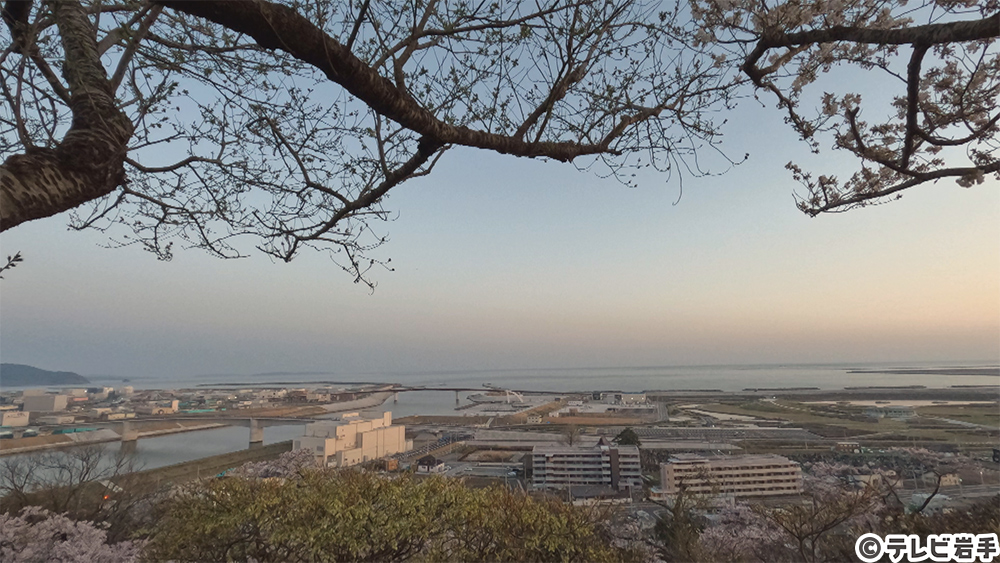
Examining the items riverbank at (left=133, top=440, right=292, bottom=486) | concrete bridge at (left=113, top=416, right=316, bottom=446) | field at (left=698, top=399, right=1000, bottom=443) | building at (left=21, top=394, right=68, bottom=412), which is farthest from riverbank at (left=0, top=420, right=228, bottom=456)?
field at (left=698, top=399, right=1000, bottom=443)

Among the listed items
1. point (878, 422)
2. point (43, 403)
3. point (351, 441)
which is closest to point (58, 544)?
point (351, 441)

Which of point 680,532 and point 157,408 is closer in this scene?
point 680,532

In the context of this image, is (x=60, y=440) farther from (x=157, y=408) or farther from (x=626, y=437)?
(x=626, y=437)

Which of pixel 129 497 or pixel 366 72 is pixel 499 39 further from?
pixel 129 497

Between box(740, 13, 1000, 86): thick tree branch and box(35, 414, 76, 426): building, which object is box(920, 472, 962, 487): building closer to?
box(740, 13, 1000, 86): thick tree branch

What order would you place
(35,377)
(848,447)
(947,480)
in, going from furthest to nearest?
(35,377) < (848,447) < (947,480)

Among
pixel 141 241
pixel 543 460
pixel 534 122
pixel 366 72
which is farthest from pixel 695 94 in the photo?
pixel 543 460
